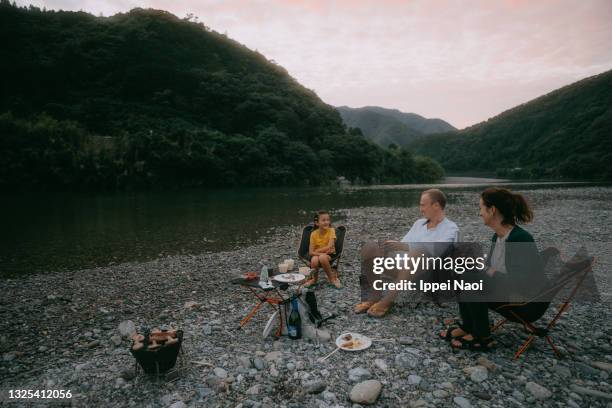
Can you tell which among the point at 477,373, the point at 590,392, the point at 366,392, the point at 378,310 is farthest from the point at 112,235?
the point at 590,392

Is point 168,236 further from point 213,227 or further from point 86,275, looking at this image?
point 86,275

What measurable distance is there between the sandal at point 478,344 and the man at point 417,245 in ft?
5.01

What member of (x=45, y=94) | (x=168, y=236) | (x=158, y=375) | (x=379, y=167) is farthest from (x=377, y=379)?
(x=45, y=94)

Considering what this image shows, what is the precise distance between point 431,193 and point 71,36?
137651 millimetres

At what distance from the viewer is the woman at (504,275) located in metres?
4.59

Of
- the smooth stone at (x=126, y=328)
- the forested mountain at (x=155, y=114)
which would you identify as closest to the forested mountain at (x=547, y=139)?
the forested mountain at (x=155, y=114)

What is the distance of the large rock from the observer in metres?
4.06

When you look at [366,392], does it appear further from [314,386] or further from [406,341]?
[406,341]

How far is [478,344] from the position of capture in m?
5.02

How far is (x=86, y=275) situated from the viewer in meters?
11.2

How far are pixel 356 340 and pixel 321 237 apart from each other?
12.2 ft

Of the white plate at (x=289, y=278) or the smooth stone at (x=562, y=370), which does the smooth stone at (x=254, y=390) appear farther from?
the smooth stone at (x=562, y=370)

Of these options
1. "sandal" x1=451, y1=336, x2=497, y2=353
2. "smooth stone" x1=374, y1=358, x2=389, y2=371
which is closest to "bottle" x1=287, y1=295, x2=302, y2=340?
"smooth stone" x1=374, y1=358, x2=389, y2=371

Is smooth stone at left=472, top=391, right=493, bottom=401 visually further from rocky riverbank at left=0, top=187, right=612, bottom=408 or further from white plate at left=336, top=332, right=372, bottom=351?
white plate at left=336, top=332, right=372, bottom=351
